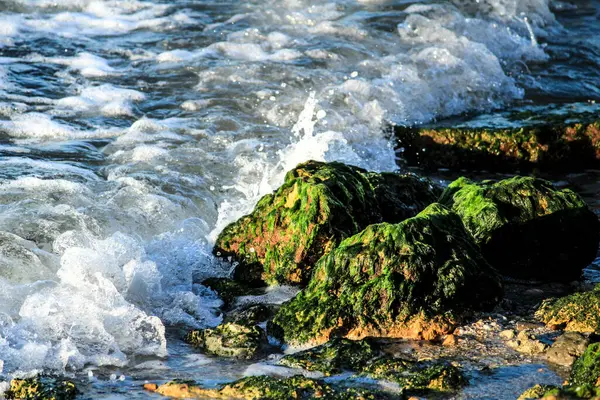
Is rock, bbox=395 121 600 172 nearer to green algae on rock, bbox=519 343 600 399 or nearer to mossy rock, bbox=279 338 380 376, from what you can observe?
mossy rock, bbox=279 338 380 376

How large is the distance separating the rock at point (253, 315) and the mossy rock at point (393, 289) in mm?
145

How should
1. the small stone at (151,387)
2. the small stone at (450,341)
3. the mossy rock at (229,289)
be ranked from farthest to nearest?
1. the mossy rock at (229,289)
2. the small stone at (450,341)
3. the small stone at (151,387)

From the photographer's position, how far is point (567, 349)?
4125 mm

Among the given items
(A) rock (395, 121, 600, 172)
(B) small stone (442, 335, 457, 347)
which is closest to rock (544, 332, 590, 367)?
(B) small stone (442, 335, 457, 347)

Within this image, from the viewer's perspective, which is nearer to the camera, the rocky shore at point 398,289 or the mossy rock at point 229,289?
the rocky shore at point 398,289

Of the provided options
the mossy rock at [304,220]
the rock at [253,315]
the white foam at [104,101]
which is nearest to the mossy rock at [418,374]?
the rock at [253,315]

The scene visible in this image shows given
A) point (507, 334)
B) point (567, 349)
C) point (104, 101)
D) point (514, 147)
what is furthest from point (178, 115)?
point (567, 349)

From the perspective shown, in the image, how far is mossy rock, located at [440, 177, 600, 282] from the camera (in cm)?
535

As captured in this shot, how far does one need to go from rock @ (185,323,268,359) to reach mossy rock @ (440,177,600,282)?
170 centimetres

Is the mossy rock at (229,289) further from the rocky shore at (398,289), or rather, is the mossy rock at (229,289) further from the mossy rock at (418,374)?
the mossy rock at (418,374)

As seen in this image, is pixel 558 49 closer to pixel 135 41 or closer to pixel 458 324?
pixel 135 41

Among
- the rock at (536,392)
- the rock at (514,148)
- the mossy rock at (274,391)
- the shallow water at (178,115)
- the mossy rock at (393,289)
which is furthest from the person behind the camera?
the rock at (514,148)

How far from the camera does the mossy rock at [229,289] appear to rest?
5.26 meters

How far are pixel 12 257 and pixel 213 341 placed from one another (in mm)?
1807
